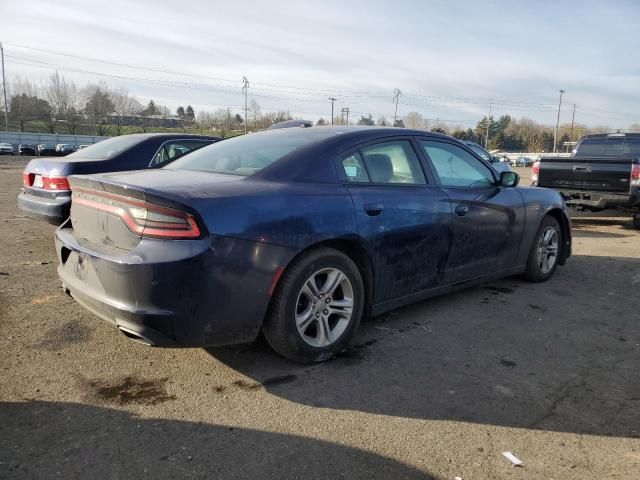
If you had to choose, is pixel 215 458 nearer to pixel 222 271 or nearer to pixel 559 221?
pixel 222 271

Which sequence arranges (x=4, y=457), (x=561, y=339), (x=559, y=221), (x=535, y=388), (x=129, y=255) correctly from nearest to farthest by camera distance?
(x=4, y=457) → (x=129, y=255) → (x=535, y=388) → (x=561, y=339) → (x=559, y=221)

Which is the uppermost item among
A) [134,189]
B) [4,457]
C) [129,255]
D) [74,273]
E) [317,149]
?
[317,149]

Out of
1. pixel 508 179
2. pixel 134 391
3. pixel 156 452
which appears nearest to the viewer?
pixel 156 452

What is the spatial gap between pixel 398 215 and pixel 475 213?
102 centimetres

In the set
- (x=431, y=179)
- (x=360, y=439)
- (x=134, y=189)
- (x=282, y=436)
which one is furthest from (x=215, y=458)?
(x=431, y=179)

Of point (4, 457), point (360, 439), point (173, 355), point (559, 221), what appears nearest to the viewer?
point (4, 457)

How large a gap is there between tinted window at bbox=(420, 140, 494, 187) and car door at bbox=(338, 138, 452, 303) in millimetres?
222

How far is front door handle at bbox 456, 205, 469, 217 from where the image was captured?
14.0 ft

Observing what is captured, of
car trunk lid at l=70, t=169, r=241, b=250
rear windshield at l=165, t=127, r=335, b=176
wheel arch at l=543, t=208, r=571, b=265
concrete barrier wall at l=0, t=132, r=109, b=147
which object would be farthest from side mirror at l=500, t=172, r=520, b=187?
concrete barrier wall at l=0, t=132, r=109, b=147

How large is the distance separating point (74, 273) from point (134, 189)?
80 centimetres

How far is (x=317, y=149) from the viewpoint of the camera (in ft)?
11.6

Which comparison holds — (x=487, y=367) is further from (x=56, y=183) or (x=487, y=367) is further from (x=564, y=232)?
(x=56, y=183)

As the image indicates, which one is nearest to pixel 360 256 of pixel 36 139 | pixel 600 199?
pixel 600 199

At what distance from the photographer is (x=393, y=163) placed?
13.0 ft
